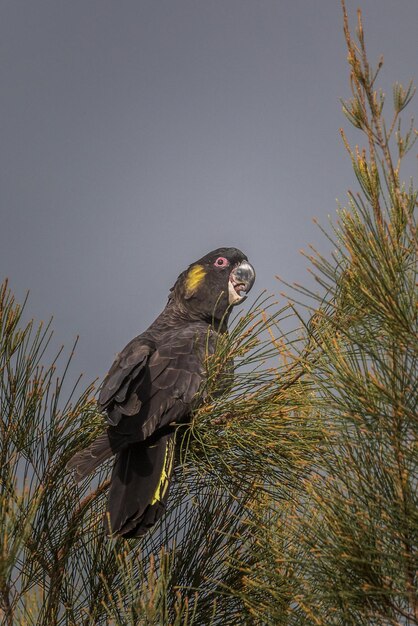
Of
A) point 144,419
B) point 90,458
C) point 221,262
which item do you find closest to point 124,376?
point 144,419

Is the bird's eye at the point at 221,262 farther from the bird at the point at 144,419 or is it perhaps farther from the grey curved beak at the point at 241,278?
the bird at the point at 144,419

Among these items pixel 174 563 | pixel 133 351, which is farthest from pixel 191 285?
pixel 174 563

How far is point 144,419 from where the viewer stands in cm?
308

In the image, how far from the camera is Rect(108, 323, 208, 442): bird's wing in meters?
3.03

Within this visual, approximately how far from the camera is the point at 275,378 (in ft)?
10.1

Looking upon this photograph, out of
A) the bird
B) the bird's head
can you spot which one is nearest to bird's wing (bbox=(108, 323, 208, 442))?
the bird

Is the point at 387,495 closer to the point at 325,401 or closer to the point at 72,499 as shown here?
the point at 325,401

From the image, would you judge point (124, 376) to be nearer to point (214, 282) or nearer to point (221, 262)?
point (214, 282)

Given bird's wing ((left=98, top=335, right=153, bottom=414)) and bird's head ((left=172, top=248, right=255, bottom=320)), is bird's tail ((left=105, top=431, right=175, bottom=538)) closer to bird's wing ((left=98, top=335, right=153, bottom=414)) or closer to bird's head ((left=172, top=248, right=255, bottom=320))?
bird's wing ((left=98, top=335, right=153, bottom=414))

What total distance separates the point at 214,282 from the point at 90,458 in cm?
175

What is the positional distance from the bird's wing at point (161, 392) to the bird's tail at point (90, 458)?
4cm

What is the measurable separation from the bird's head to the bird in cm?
75

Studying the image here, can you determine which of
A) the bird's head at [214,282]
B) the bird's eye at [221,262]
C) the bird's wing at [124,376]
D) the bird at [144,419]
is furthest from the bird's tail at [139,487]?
the bird's eye at [221,262]

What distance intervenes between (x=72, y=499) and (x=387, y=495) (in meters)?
1.71
